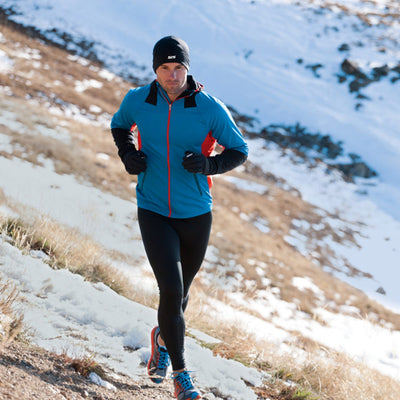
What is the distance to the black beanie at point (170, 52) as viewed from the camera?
312 centimetres

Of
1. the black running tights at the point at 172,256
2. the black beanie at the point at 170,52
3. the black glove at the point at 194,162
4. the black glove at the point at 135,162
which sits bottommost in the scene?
the black running tights at the point at 172,256

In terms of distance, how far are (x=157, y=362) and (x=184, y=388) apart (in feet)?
1.53

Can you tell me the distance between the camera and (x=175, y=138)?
310 cm

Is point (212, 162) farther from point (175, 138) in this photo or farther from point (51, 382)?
point (51, 382)

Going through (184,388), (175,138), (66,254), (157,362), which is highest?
(175,138)

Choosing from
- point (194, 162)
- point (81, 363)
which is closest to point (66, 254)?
point (81, 363)

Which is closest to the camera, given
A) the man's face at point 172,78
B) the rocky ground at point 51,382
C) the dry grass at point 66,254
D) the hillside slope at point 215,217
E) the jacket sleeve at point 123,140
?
the rocky ground at point 51,382

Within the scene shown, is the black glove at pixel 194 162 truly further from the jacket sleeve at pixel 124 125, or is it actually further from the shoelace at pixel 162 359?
the shoelace at pixel 162 359

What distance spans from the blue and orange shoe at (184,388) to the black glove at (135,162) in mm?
1373

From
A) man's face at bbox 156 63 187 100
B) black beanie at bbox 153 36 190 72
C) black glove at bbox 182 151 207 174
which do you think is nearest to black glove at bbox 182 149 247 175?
black glove at bbox 182 151 207 174

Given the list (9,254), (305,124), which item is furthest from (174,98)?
(305,124)

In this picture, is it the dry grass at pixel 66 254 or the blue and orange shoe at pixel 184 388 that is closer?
the blue and orange shoe at pixel 184 388

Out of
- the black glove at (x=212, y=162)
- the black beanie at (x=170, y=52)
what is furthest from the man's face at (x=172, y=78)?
the black glove at (x=212, y=162)

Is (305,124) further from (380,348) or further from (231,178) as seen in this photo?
(380,348)
